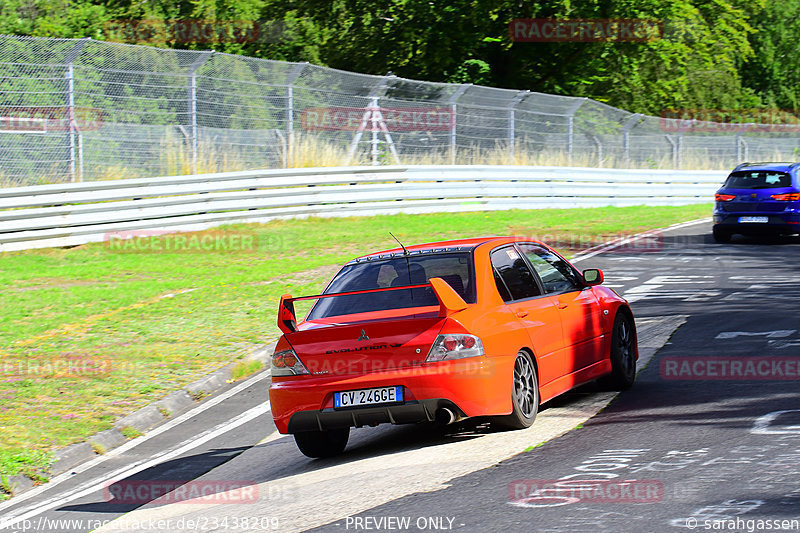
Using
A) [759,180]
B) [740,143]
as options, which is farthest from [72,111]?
[740,143]

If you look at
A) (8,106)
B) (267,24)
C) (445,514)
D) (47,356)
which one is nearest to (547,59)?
(267,24)

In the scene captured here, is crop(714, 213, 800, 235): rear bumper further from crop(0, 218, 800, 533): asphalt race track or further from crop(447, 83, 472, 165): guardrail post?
crop(0, 218, 800, 533): asphalt race track

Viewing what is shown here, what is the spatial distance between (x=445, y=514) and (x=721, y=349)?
5.38 metres

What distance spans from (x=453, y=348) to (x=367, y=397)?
0.68 metres

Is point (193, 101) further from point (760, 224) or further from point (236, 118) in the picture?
point (760, 224)

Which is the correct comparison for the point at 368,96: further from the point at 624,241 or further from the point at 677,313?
the point at 677,313

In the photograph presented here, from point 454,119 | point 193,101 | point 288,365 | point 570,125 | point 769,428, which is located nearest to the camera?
point 769,428

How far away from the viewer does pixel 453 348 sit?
6809 mm

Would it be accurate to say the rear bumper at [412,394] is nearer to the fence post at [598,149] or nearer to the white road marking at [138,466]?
the white road marking at [138,466]

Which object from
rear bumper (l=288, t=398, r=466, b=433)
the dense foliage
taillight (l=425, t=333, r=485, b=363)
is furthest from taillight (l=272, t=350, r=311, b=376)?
the dense foliage

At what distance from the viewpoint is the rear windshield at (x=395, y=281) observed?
7.29m

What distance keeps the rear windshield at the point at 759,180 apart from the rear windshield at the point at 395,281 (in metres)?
15.1

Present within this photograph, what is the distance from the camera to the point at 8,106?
1781 centimetres

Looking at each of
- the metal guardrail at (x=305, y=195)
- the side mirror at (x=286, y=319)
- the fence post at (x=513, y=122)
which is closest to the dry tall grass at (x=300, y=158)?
the fence post at (x=513, y=122)
